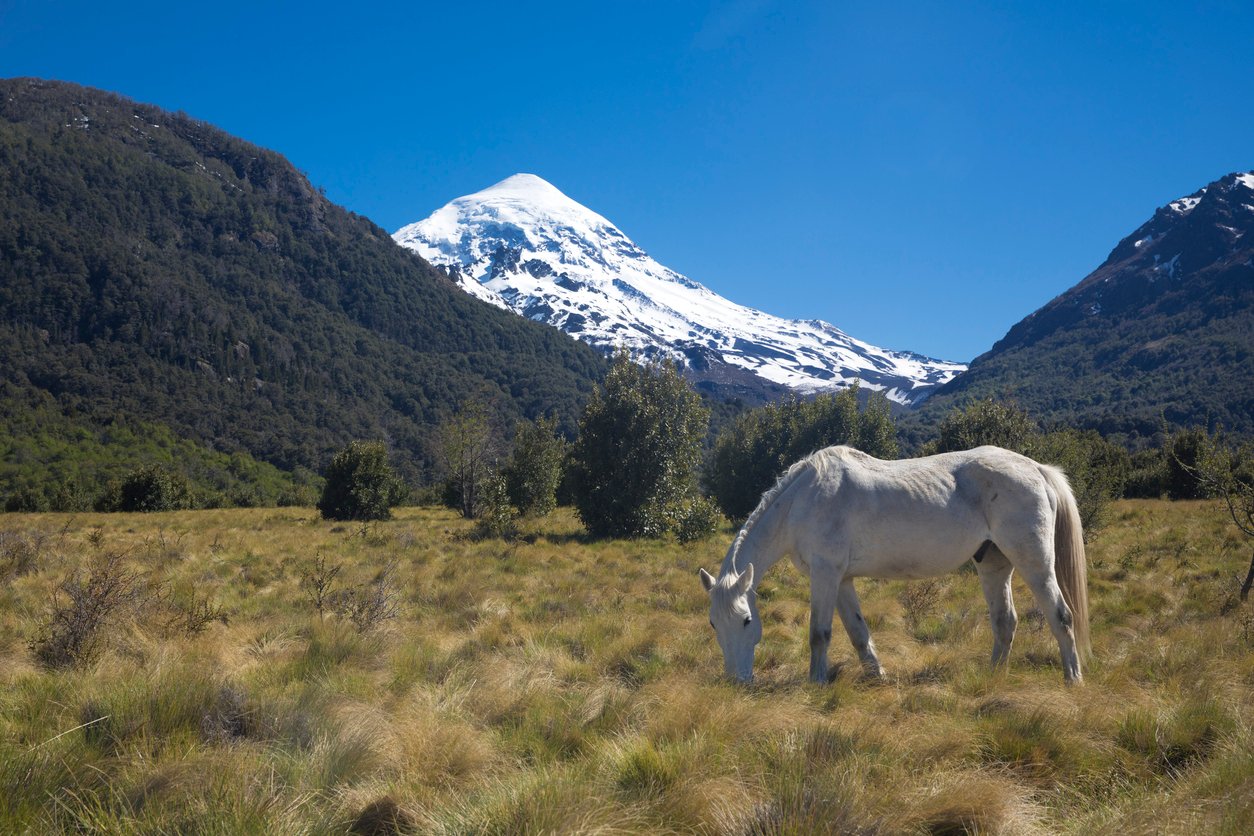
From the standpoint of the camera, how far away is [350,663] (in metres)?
6.21

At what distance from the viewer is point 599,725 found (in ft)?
14.8

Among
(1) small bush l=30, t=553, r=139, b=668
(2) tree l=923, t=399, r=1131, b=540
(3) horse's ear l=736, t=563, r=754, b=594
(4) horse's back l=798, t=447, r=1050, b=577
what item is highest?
(2) tree l=923, t=399, r=1131, b=540

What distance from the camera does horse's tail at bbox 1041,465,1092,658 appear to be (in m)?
6.53

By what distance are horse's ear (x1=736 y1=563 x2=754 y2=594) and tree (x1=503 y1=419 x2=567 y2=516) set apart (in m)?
25.0

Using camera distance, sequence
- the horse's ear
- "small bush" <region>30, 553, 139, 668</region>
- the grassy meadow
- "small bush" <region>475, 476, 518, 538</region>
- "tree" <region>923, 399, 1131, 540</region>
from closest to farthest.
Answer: the grassy meadow < "small bush" <region>30, 553, 139, 668</region> < the horse's ear < "tree" <region>923, 399, 1131, 540</region> < "small bush" <region>475, 476, 518, 538</region>

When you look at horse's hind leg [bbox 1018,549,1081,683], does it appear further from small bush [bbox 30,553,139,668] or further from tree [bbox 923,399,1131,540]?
tree [bbox 923,399,1131,540]

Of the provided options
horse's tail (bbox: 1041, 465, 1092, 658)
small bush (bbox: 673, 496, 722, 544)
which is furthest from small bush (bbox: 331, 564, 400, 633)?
small bush (bbox: 673, 496, 722, 544)

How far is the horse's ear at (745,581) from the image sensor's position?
6.24 m

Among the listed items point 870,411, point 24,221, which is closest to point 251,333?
point 24,221

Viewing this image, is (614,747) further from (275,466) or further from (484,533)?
(275,466)

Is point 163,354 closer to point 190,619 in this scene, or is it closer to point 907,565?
point 190,619

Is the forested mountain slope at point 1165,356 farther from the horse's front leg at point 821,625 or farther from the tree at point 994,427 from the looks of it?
the horse's front leg at point 821,625

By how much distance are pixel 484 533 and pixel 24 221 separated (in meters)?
221

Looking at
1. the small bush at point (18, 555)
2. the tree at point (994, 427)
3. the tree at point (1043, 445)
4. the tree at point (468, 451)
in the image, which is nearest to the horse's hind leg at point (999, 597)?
the tree at point (1043, 445)
